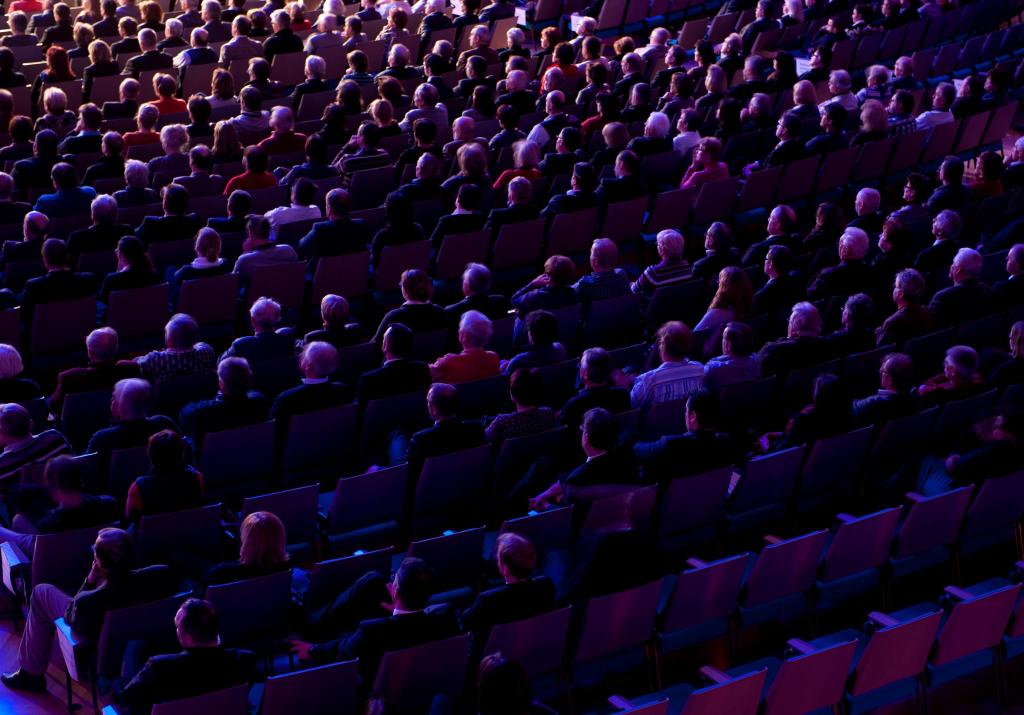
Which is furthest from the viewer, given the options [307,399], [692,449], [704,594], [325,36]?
[325,36]

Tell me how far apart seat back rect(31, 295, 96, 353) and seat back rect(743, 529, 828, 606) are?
422 centimetres

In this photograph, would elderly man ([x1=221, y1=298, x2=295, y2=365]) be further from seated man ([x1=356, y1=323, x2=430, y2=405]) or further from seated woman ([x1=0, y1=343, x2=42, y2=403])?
seated woman ([x1=0, y1=343, x2=42, y2=403])

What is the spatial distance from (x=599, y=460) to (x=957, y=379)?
7.15 feet

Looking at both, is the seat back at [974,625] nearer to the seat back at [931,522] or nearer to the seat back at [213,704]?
the seat back at [931,522]

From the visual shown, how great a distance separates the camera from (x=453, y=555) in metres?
6.14

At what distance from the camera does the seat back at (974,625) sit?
590cm

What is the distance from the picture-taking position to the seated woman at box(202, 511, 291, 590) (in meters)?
5.74

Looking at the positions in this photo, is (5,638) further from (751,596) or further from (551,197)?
(551,197)

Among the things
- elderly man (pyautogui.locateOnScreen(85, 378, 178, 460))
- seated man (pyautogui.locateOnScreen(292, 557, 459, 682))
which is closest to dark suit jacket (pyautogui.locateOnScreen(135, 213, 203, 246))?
elderly man (pyautogui.locateOnScreen(85, 378, 178, 460))

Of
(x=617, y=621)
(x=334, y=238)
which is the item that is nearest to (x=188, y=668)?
(x=617, y=621)

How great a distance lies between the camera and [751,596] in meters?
6.25

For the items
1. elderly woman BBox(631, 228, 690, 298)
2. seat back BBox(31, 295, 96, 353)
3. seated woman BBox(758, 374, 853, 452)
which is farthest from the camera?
elderly woman BBox(631, 228, 690, 298)

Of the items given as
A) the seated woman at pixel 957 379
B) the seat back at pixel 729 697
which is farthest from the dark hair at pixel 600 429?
the seated woman at pixel 957 379

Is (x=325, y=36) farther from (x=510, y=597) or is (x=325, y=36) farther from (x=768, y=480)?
(x=510, y=597)
